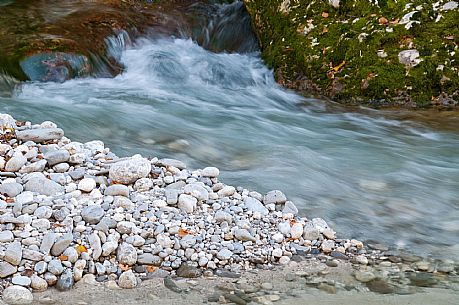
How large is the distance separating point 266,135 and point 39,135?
273cm

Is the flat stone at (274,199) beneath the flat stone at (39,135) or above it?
beneath

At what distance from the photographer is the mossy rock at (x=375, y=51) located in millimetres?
→ 7336

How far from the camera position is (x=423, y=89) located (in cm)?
734

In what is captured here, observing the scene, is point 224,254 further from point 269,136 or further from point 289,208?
point 269,136

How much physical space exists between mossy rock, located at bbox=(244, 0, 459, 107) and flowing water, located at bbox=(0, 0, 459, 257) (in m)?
0.36

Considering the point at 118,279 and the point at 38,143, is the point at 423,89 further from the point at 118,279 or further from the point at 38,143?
the point at 118,279

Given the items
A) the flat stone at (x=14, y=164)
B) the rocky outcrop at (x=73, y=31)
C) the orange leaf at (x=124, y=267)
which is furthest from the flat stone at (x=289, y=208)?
the rocky outcrop at (x=73, y=31)

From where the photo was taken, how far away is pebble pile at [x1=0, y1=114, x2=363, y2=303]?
2.99 m

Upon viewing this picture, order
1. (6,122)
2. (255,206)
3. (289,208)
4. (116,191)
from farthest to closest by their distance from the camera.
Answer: (6,122)
(289,208)
(255,206)
(116,191)

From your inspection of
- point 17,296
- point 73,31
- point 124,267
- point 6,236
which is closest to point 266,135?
point 124,267

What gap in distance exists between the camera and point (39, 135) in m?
4.37

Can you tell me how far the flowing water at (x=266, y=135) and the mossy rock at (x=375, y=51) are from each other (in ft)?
1.19

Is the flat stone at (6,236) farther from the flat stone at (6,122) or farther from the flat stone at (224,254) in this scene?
the flat stone at (6,122)

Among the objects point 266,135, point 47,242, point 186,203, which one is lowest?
point 266,135
